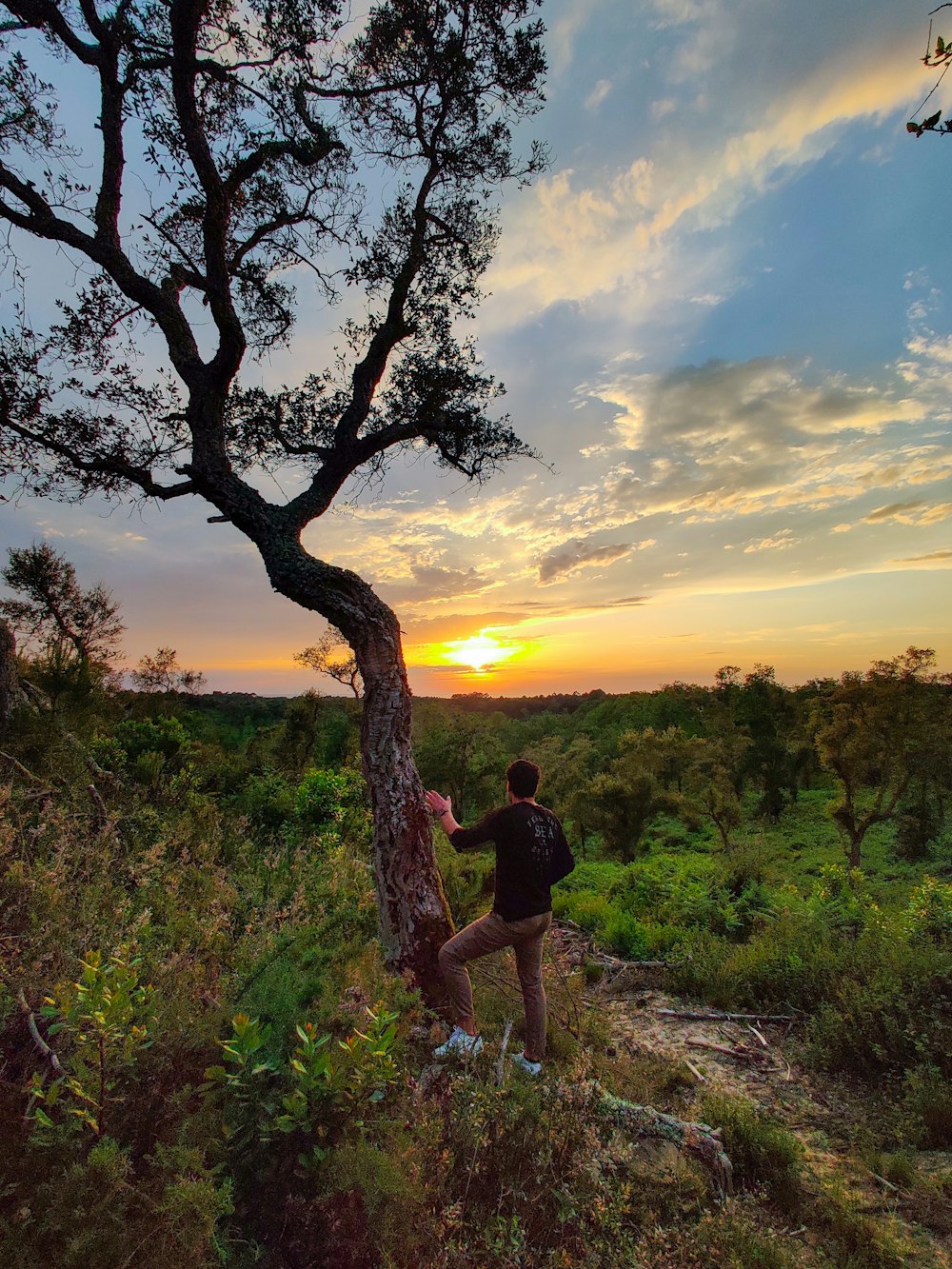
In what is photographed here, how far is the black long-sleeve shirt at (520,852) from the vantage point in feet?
13.2

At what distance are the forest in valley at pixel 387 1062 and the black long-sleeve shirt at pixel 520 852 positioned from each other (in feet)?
3.19

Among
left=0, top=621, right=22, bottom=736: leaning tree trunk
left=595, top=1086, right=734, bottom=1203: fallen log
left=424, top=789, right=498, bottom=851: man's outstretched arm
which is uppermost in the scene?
left=0, top=621, right=22, bottom=736: leaning tree trunk

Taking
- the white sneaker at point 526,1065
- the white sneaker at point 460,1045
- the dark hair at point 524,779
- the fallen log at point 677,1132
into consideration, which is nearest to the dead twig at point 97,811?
the white sneaker at point 460,1045

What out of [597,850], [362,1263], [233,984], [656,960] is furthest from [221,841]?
[597,850]

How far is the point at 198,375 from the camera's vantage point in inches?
237

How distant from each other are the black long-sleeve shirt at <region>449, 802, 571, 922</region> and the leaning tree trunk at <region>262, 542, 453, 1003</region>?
758 mm

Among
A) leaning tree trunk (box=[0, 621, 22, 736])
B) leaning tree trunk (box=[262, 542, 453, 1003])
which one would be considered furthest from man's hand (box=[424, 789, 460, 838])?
leaning tree trunk (box=[0, 621, 22, 736])

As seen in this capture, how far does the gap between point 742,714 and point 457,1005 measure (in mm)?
43930

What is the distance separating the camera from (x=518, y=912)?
3.99 metres

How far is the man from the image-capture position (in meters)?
4.04

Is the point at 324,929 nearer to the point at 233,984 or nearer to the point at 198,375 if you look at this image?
the point at 233,984

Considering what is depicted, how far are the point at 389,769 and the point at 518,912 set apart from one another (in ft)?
5.44

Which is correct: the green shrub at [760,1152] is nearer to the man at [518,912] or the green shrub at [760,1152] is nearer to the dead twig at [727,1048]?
the man at [518,912]

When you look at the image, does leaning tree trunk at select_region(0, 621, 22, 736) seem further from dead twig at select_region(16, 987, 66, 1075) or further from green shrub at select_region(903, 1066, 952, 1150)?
green shrub at select_region(903, 1066, 952, 1150)
